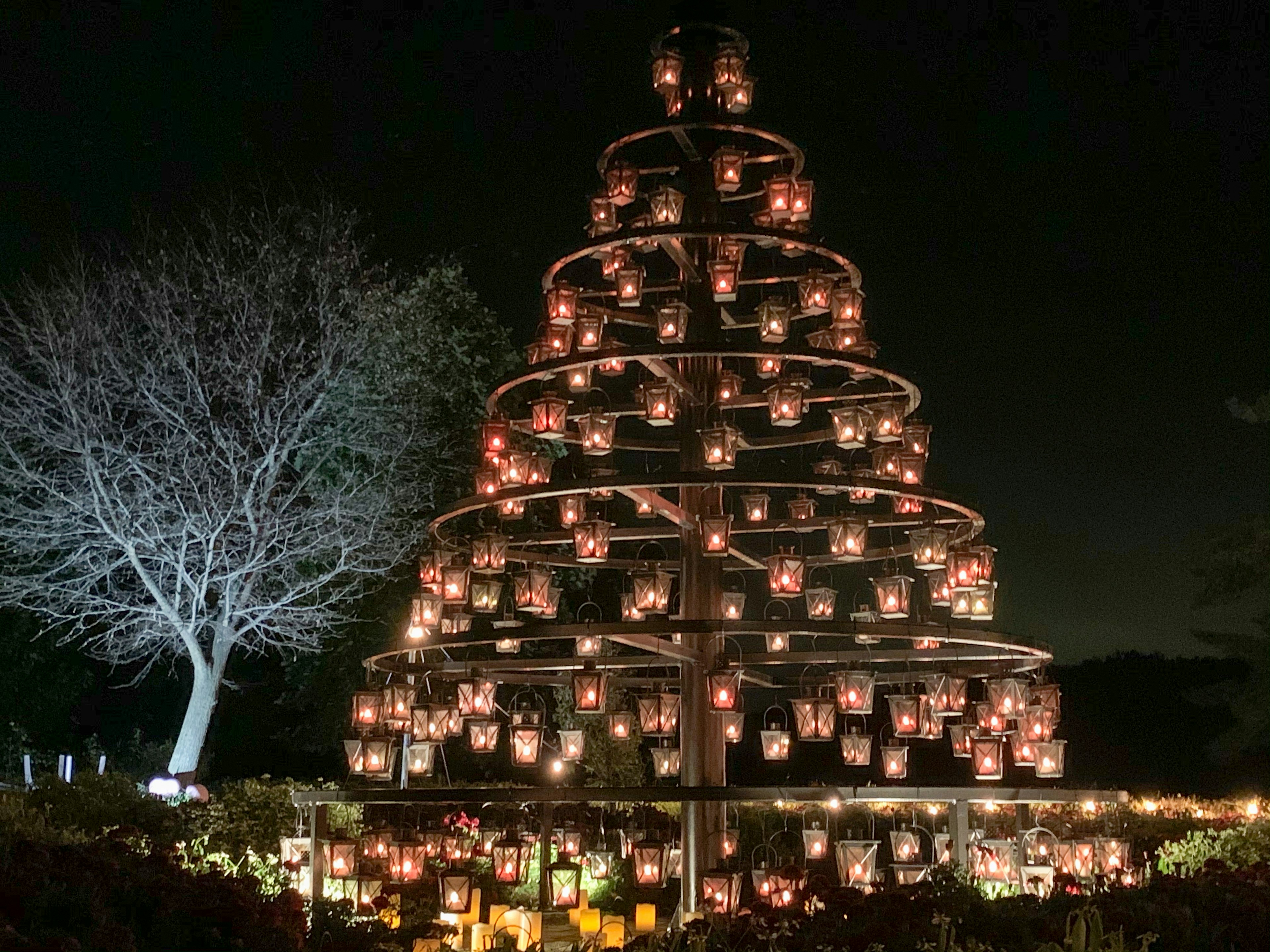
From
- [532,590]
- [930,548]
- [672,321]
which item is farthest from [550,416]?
[930,548]

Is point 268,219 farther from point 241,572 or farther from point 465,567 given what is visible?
point 465,567

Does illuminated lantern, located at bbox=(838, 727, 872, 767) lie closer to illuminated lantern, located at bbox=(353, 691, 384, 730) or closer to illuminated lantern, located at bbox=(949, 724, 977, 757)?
illuminated lantern, located at bbox=(949, 724, 977, 757)

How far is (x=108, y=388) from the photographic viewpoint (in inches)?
749

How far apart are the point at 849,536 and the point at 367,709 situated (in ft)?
13.1

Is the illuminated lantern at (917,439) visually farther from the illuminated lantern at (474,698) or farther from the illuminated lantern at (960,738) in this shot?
the illuminated lantern at (474,698)

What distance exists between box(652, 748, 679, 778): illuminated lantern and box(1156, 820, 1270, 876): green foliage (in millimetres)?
3967

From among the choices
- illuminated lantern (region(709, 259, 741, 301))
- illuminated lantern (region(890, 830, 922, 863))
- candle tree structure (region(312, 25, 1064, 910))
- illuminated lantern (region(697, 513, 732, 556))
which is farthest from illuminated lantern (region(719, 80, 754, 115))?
illuminated lantern (region(890, 830, 922, 863))

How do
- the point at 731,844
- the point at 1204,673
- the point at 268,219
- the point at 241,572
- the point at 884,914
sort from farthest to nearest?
the point at 1204,673 → the point at 268,219 → the point at 241,572 → the point at 731,844 → the point at 884,914

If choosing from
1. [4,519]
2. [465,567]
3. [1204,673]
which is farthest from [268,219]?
[1204,673]

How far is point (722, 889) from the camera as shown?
31.1 feet

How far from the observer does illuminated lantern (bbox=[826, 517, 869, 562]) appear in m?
11.6

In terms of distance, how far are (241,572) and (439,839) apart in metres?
8.68

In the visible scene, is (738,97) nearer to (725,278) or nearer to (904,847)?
(725,278)

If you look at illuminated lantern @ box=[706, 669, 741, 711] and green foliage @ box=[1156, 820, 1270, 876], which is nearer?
illuminated lantern @ box=[706, 669, 741, 711]
